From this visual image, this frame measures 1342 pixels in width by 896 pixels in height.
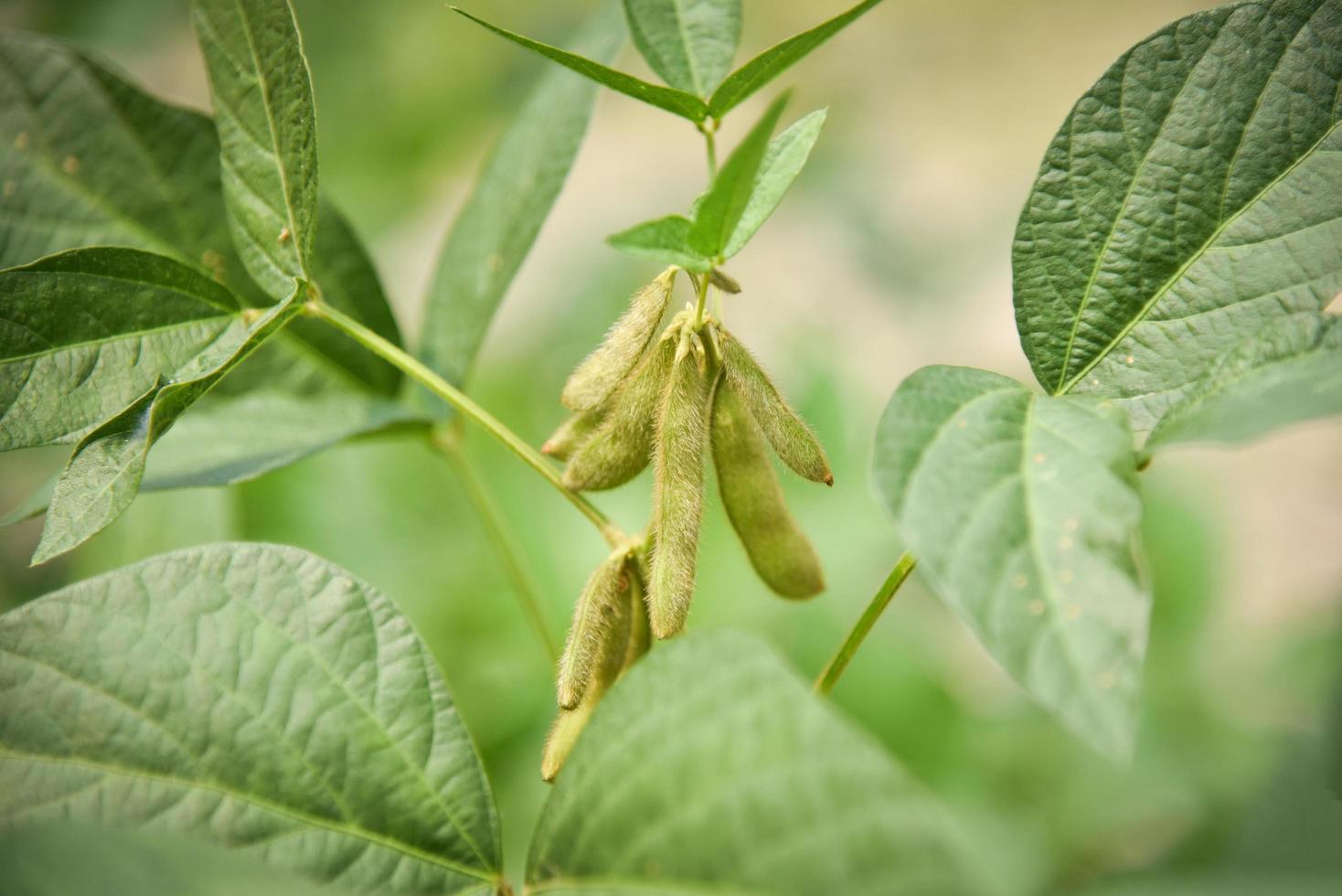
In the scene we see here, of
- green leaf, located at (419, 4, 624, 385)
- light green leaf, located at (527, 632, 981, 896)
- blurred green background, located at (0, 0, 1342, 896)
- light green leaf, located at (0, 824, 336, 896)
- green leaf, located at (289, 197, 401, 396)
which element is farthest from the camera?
blurred green background, located at (0, 0, 1342, 896)

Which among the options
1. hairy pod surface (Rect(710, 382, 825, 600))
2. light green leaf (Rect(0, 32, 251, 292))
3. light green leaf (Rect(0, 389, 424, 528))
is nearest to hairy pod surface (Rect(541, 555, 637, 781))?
hairy pod surface (Rect(710, 382, 825, 600))

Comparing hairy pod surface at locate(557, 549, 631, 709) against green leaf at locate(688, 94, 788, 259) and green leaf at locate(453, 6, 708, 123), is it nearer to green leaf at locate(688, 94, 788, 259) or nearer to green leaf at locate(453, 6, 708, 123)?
green leaf at locate(688, 94, 788, 259)

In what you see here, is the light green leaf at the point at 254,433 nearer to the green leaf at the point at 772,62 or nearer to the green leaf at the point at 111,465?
the green leaf at the point at 111,465

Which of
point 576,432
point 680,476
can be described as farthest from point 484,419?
point 680,476

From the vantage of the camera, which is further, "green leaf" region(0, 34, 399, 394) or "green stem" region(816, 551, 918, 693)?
"green leaf" region(0, 34, 399, 394)

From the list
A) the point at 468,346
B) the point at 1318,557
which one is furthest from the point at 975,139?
the point at 468,346

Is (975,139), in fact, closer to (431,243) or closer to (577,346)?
(431,243)
